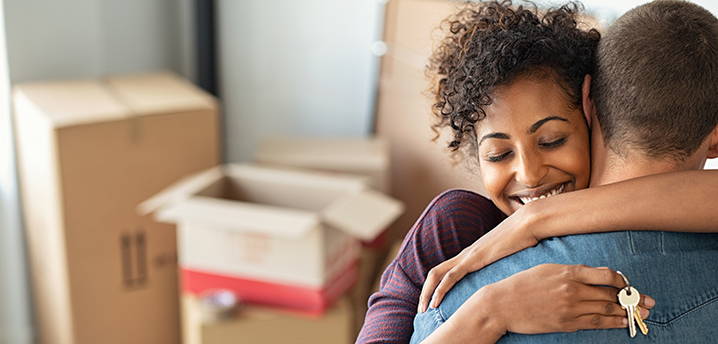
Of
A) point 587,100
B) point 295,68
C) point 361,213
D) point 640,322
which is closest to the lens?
point 640,322

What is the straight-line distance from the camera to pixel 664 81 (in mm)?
699

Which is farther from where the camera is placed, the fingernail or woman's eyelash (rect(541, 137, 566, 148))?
woman's eyelash (rect(541, 137, 566, 148))

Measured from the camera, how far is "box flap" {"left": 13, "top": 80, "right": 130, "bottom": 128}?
6.82 feet

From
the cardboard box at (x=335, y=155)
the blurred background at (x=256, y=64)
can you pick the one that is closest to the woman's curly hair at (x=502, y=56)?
the blurred background at (x=256, y=64)

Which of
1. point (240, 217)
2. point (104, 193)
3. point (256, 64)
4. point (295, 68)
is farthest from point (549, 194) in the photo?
point (256, 64)

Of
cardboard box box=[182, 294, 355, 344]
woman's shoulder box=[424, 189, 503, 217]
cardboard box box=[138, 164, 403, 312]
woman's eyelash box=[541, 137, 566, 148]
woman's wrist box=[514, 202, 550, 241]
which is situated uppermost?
woman's eyelash box=[541, 137, 566, 148]

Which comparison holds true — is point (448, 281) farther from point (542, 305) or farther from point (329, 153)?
point (329, 153)

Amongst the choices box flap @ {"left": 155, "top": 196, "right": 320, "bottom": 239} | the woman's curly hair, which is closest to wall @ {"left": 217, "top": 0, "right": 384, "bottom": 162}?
box flap @ {"left": 155, "top": 196, "right": 320, "bottom": 239}

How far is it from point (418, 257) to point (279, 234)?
924 mm

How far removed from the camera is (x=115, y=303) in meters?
2.28

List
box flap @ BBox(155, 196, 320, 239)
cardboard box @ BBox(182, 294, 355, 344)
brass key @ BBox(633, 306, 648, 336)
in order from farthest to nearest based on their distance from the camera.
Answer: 1. cardboard box @ BBox(182, 294, 355, 344)
2. box flap @ BBox(155, 196, 320, 239)
3. brass key @ BBox(633, 306, 648, 336)

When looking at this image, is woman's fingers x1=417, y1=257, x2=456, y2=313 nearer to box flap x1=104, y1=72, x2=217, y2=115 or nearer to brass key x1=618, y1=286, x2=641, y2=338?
brass key x1=618, y1=286, x2=641, y2=338

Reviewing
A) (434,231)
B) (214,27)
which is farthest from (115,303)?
(434,231)

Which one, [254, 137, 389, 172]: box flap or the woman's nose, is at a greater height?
the woman's nose
